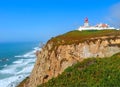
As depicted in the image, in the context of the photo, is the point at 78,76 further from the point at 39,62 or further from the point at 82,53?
the point at 39,62

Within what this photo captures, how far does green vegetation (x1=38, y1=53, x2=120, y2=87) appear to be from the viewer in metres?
25.2

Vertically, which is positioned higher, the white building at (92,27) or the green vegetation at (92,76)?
the white building at (92,27)

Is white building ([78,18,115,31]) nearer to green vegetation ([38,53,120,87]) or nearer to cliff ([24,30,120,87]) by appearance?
cliff ([24,30,120,87])

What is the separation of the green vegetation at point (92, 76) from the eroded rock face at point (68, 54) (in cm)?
1570

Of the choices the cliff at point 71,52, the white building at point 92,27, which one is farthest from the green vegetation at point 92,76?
the white building at point 92,27

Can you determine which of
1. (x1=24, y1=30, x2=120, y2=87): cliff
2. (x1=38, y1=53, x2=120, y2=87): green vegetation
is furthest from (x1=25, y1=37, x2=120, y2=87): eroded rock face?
(x1=38, y1=53, x2=120, y2=87): green vegetation

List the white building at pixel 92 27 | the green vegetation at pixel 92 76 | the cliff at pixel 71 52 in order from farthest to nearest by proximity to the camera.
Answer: the white building at pixel 92 27
the cliff at pixel 71 52
the green vegetation at pixel 92 76

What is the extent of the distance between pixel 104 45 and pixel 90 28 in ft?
70.5

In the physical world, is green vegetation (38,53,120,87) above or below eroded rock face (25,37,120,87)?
below

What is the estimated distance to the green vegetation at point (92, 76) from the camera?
25.2 metres

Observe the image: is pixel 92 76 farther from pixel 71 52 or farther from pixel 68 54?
pixel 68 54

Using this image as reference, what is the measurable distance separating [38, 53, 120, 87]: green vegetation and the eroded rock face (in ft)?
51.5

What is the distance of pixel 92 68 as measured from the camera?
28.9 metres

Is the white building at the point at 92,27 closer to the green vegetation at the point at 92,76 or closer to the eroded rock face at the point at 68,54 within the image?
the eroded rock face at the point at 68,54
